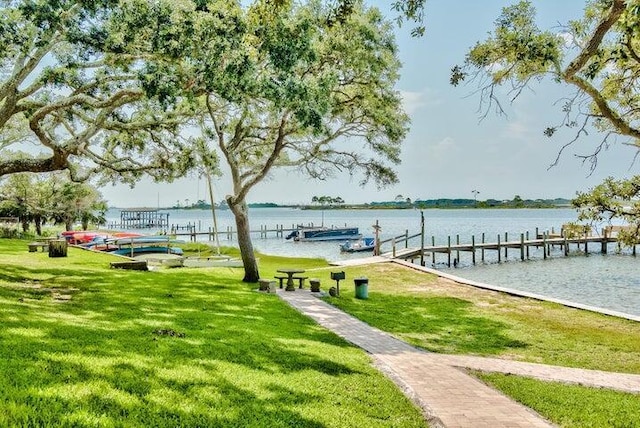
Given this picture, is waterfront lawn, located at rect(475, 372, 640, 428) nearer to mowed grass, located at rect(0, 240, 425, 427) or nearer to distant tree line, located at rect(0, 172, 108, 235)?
mowed grass, located at rect(0, 240, 425, 427)

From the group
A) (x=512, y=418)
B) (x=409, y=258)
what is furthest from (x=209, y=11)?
(x=409, y=258)

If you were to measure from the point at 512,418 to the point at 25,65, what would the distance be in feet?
46.3

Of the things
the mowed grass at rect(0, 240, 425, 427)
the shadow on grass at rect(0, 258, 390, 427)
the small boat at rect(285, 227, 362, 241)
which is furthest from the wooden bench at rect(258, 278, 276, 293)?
the small boat at rect(285, 227, 362, 241)

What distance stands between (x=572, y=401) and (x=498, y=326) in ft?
21.4

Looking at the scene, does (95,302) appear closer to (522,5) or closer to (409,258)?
(522,5)

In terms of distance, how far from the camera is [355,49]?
16.9 metres

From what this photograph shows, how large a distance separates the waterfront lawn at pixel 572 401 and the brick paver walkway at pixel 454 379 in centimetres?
29

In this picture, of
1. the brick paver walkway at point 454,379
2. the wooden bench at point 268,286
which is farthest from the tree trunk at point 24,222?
the brick paver walkway at point 454,379

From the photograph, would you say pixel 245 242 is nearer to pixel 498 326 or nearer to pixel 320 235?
pixel 498 326

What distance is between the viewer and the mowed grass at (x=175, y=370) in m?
4.91

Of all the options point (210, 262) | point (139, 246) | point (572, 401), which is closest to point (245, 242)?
point (210, 262)

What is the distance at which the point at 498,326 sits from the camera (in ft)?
44.4

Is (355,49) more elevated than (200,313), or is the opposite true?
(355,49)

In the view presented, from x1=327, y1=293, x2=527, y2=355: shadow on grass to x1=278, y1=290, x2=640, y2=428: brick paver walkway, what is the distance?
33.0 inches
